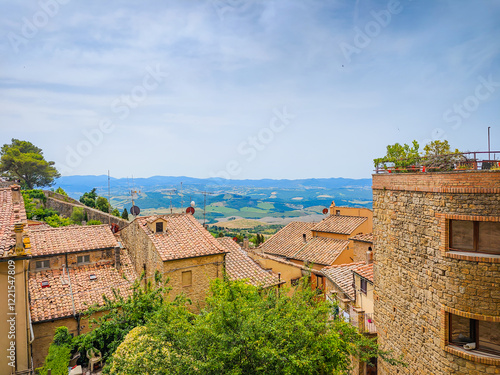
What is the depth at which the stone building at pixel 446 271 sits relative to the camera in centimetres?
862

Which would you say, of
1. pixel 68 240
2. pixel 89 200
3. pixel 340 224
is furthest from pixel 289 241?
pixel 89 200

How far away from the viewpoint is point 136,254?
867 inches

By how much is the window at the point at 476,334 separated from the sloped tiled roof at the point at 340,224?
1994 centimetres

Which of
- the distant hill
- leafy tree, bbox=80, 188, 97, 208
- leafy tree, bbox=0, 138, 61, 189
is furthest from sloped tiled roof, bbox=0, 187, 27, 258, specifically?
the distant hill

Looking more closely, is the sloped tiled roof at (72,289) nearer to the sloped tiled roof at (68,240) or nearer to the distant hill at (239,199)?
the sloped tiled roof at (68,240)

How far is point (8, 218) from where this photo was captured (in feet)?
41.7

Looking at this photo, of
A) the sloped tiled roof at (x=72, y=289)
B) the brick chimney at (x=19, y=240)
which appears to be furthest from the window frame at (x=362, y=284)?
the brick chimney at (x=19, y=240)

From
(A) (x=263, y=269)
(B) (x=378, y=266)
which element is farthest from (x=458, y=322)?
(A) (x=263, y=269)

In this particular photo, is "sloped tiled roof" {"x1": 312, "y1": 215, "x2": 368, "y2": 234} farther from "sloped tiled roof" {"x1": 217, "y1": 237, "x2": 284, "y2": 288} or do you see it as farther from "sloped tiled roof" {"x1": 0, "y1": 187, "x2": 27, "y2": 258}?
"sloped tiled roof" {"x1": 0, "y1": 187, "x2": 27, "y2": 258}

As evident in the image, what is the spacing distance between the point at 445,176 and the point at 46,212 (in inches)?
1450

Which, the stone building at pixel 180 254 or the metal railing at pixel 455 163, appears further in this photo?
the stone building at pixel 180 254

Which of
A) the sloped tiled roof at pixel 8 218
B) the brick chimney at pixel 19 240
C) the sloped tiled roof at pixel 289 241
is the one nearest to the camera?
the brick chimney at pixel 19 240

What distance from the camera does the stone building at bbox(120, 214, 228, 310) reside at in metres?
17.9

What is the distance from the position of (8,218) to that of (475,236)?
1644 cm
